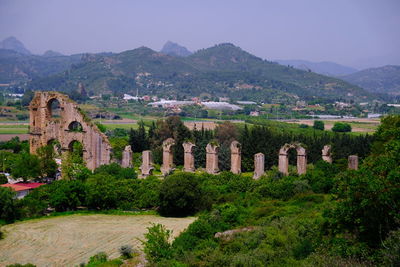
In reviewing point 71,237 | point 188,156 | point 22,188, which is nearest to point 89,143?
point 22,188

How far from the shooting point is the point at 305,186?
1091 inches

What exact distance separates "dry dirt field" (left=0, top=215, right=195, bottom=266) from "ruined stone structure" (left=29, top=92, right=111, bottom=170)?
8400 millimetres

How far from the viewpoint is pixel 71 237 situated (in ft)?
73.6

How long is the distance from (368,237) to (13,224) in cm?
1824

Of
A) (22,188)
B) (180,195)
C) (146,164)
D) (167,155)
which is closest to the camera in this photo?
(180,195)

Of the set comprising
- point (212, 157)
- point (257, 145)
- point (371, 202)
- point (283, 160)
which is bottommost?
point (283, 160)

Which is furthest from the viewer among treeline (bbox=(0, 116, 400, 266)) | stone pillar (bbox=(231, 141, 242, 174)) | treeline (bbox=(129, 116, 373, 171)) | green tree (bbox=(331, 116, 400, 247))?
treeline (bbox=(129, 116, 373, 171))

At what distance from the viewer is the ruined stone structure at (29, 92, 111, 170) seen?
33.9 metres

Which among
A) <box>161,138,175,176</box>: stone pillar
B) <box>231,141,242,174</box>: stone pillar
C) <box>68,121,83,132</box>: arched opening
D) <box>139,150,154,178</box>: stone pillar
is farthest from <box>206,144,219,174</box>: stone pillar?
<box>68,121,83,132</box>: arched opening

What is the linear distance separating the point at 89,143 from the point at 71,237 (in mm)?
12376

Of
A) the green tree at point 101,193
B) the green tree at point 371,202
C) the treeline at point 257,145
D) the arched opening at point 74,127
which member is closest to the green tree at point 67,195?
the green tree at point 101,193

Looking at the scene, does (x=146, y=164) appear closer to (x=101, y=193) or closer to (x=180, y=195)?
(x=101, y=193)

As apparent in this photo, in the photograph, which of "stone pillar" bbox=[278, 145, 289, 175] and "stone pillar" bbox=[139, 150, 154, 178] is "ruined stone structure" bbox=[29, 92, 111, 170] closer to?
"stone pillar" bbox=[139, 150, 154, 178]

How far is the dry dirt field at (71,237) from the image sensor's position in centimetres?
1970
